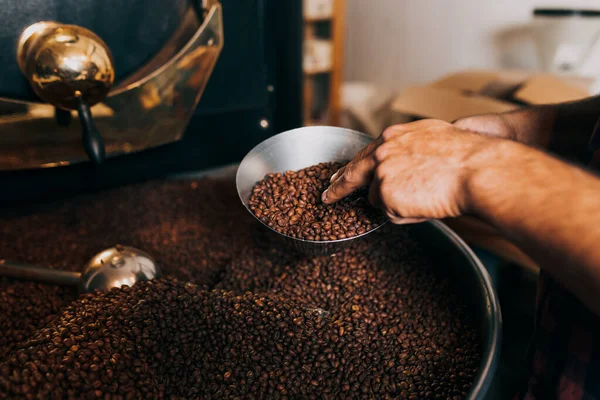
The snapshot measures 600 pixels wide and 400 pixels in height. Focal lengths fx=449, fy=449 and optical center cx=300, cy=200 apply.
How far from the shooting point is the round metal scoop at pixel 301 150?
2.92ft

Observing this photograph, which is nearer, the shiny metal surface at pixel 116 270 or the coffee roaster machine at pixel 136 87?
the coffee roaster machine at pixel 136 87

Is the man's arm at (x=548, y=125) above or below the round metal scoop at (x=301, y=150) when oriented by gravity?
above

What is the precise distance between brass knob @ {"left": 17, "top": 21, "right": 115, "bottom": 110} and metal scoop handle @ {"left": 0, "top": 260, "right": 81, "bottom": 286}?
1.11 feet

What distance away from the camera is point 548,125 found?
0.81 m

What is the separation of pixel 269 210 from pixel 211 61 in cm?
40

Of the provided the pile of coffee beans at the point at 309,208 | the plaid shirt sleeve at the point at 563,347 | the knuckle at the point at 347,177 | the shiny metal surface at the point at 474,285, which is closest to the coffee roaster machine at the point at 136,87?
the pile of coffee beans at the point at 309,208

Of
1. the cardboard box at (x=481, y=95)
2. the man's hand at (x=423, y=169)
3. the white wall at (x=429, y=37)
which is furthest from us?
the white wall at (x=429, y=37)

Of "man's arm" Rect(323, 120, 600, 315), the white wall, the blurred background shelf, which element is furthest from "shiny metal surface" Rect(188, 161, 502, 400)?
the blurred background shelf

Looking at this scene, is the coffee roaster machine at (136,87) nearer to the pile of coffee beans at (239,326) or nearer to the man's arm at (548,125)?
the pile of coffee beans at (239,326)

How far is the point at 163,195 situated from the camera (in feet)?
3.99

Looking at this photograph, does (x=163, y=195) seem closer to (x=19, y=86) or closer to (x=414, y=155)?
(x=19, y=86)

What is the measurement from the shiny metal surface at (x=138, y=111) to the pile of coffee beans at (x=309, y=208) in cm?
29

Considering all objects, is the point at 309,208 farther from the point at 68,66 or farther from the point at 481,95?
the point at 481,95

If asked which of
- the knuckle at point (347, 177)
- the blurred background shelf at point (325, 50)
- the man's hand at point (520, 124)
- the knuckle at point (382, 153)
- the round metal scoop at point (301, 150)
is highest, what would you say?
the knuckle at point (382, 153)
